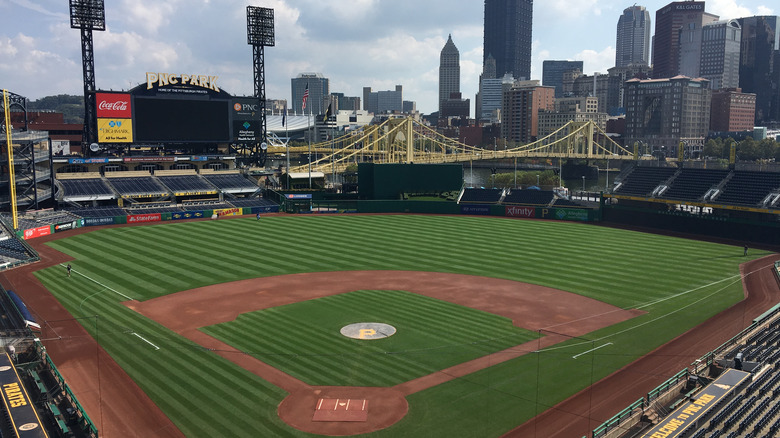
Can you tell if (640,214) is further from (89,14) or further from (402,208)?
(89,14)

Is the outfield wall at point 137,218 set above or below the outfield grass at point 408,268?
above

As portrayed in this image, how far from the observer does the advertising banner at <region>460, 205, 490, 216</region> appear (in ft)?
228

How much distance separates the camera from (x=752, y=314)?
2884cm

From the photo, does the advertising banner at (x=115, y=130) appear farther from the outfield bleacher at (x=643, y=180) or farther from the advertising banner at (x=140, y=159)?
the outfield bleacher at (x=643, y=180)

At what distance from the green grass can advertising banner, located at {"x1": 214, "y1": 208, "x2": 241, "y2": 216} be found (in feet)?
124

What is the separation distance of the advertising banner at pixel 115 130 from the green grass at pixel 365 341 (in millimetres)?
49761

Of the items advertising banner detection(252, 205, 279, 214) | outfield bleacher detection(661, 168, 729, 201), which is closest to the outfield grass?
advertising banner detection(252, 205, 279, 214)

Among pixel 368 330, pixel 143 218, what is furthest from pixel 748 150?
pixel 368 330

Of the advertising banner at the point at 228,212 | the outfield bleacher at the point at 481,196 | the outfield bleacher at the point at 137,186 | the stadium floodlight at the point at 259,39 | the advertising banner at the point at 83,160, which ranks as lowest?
the advertising banner at the point at 228,212

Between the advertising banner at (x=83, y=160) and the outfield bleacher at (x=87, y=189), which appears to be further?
the advertising banner at (x=83, y=160)

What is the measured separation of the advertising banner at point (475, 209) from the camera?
2741 inches

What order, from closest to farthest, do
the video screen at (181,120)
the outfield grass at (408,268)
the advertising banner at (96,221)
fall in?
the outfield grass at (408,268)
the advertising banner at (96,221)
the video screen at (181,120)

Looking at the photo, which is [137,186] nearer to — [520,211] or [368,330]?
[520,211]

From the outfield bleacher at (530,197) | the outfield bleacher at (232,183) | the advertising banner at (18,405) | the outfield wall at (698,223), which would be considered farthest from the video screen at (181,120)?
the advertising banner at (18,405)
